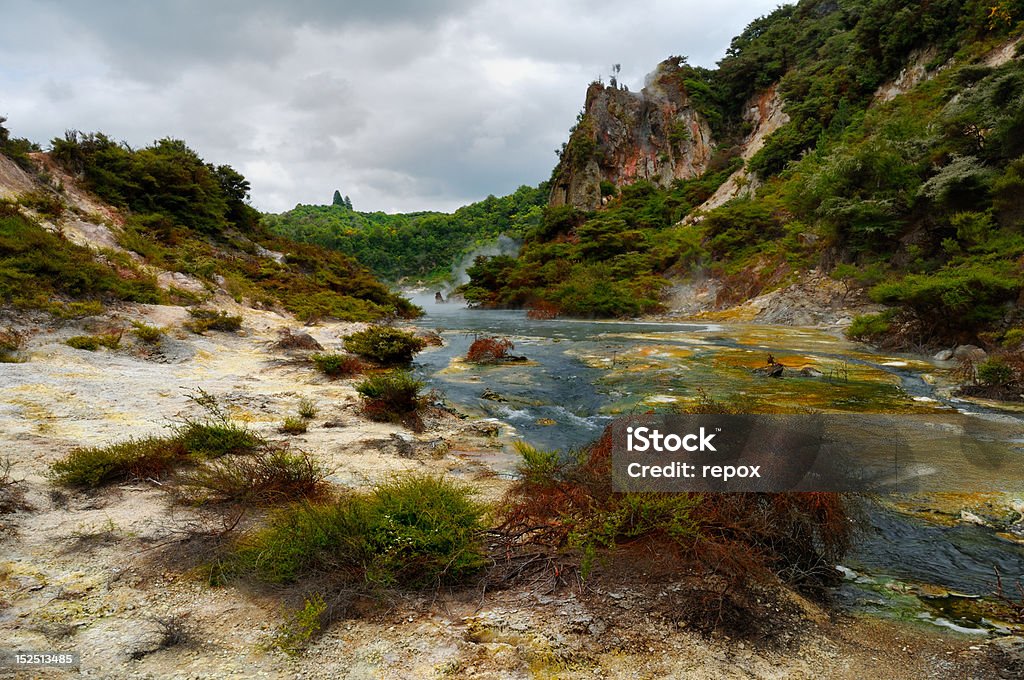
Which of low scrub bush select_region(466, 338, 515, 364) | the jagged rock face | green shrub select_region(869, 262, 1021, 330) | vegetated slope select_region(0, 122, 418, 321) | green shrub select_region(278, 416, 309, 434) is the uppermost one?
the jagged rock face

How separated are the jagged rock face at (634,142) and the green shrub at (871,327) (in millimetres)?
50675

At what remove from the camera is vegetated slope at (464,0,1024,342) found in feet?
49.1

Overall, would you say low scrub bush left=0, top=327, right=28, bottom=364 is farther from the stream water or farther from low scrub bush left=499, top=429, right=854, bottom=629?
low scrub bush left=499, top=429, right=854, bottom=629

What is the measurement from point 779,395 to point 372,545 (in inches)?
292

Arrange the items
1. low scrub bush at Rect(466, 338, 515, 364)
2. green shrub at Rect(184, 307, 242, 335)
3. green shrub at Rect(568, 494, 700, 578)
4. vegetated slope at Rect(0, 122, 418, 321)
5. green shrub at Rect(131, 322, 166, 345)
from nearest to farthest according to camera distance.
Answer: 1. green shrub at Rect(568, 494, 700, 578)
2. green shrub at Rect(131, 322, 166, 345)
3. vegetated slope at Rect(0, 122, 418, 321)
4. green shrub at Rect(184, 307, 242, 335)
5. low scrub bush at Rect(466, 338, 515, 364)

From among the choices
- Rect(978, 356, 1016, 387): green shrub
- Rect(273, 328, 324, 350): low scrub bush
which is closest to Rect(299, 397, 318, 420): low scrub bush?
Rect(273, 328, 324, 350): low scrub bush

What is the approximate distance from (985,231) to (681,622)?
19.0 metres

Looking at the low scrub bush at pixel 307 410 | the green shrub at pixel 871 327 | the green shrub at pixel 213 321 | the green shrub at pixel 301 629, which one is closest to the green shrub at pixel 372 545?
the green shrub at pixel 301 629

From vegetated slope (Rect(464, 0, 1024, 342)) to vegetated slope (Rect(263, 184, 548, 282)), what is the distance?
3261cm

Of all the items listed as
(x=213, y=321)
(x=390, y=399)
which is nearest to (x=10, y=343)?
(x=213, y=321)

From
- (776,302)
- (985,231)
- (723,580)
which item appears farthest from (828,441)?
(776,302)

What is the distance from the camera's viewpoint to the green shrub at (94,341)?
30.9 feet

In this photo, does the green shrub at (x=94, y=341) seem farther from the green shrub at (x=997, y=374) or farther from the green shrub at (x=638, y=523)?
the green shrub at (x=997, y=374)

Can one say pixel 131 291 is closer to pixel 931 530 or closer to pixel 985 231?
pixel 931 530
